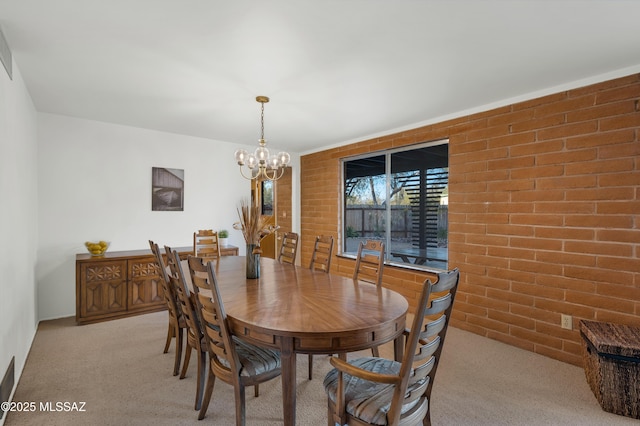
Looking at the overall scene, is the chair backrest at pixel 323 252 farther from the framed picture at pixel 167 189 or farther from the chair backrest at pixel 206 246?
the framed picture at pixel 167 189

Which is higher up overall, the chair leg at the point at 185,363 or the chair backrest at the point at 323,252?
the chair backrest at the point at 323,252

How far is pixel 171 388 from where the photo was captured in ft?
7.63

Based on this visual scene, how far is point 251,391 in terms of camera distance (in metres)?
2.29

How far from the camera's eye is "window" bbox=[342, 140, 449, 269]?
3.89 m

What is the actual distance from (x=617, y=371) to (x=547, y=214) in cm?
132

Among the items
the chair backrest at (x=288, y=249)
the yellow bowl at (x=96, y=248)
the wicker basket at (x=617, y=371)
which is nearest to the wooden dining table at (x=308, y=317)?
the chair backrest at (x=288, y=249)

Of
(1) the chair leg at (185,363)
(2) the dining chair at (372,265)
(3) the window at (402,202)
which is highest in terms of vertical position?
(3) the window at (402,202)

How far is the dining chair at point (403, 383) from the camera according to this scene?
1261 millimetres

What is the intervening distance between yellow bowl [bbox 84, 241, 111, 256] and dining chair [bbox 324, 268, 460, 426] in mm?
3464

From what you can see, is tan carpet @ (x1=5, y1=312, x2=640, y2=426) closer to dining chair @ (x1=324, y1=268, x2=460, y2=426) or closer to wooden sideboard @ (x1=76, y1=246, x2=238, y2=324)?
wooden sideboard @ (x1=76, y1=246, x2=238, y2=324)

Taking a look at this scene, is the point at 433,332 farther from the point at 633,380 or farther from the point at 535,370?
the point at 535,370

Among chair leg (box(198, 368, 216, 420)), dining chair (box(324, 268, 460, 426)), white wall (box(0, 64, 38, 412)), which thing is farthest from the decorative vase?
white wall (box(0, 64, 38, 412))

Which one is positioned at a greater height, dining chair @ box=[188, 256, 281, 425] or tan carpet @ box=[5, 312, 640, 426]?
dining chair @ box=[188, 256, 281, 425]

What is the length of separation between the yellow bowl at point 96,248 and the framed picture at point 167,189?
0.82m
